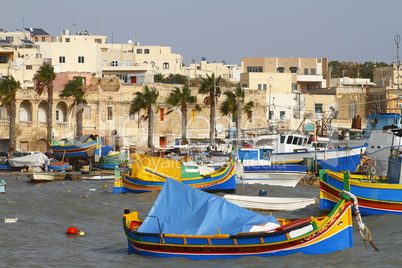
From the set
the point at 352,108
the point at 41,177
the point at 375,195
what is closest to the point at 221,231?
the point at 375,195

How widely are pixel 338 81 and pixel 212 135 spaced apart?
3000 centimetres

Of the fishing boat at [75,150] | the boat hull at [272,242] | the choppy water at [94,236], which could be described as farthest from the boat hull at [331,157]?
the boat hull at [272,242]

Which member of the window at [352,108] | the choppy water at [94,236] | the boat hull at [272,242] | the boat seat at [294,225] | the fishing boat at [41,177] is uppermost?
the window at [352,108]

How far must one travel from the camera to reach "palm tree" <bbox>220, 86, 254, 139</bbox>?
68.4m

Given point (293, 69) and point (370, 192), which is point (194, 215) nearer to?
point (370, 192)

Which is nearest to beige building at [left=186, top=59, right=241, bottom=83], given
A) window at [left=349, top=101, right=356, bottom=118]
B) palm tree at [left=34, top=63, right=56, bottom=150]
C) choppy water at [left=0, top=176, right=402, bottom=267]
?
window at [left=349, top=101, right=356, bottom=118]

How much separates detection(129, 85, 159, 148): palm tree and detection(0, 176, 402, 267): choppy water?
25232mm

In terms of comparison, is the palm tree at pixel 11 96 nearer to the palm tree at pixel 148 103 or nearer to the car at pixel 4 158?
the car at pixel 4 158

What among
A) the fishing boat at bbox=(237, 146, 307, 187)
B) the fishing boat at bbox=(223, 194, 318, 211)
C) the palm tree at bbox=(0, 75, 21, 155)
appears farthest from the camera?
the palm tree at bbox=(0, 75, 21, 155)

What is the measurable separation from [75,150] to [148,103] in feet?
38.2

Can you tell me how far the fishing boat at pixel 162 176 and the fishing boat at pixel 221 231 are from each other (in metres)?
15.0

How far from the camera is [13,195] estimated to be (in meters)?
36.3

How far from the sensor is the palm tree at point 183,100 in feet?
214

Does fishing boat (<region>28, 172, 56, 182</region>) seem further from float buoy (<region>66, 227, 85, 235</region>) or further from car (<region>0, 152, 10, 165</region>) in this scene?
float buoy (<region>66, 227, 85, 235</region>)
